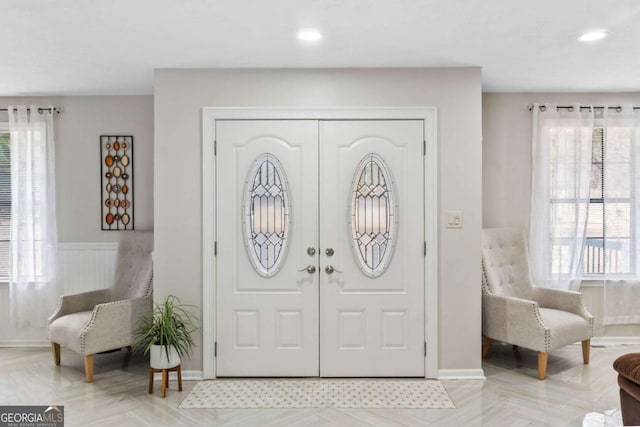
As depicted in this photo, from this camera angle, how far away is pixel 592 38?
2.98 meters

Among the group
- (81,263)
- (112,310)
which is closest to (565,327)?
(112,310)

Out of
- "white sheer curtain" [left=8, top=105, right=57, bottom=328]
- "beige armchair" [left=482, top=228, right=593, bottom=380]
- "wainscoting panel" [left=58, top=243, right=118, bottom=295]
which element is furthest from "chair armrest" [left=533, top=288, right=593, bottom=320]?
"white sheer curtain" [left=8, top=105, right=57, bottom=328]

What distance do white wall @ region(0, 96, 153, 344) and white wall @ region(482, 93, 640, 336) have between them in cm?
329

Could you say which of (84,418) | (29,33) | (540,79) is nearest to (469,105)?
(540,79)

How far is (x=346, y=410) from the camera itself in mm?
3090

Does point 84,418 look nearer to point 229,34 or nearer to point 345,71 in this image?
point 229,34

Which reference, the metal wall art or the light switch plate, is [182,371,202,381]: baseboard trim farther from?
the light switch plate

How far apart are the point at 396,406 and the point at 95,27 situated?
311 centimetres

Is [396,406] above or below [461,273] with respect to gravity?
below

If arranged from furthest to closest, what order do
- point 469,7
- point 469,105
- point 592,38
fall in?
1. point 469,105
2. point 592,38
3. point 469,7

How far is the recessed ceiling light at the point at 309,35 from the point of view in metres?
2.87

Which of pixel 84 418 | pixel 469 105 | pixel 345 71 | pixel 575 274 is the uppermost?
pixel 345 71

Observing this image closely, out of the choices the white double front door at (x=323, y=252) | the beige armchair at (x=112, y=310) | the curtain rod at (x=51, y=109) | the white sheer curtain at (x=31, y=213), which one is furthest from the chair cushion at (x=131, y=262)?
the curtain rod at (x=51, y=109)

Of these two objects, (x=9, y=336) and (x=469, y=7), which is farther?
(x=9, y=336)
